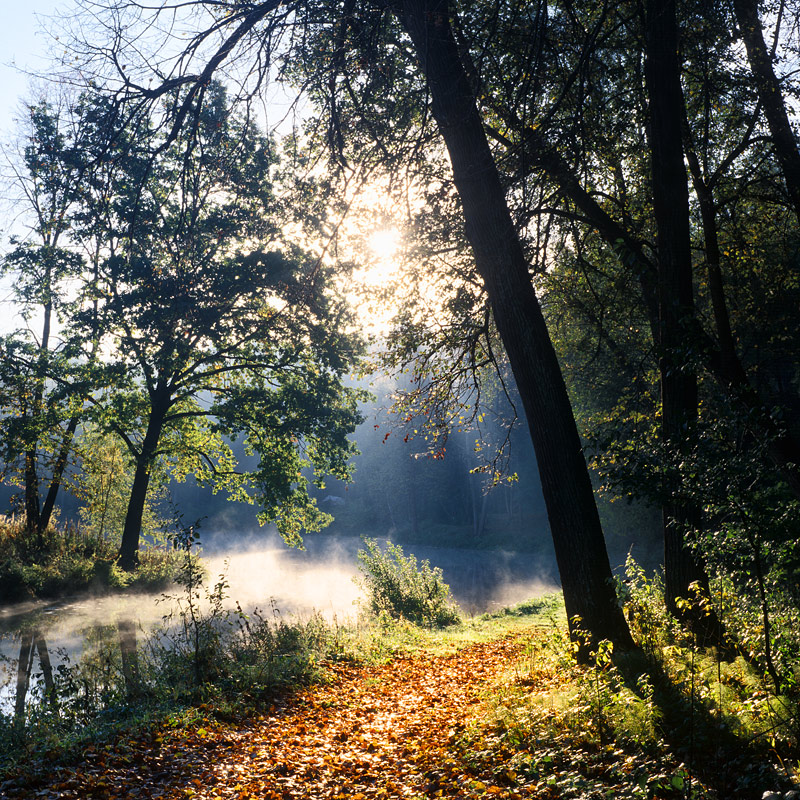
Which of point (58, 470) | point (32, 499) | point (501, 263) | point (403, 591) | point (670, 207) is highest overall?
point (670, 207)

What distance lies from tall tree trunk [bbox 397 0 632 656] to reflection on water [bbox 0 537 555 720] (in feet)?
16.8

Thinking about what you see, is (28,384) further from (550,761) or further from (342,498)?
(342,498)

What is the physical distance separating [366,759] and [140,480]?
15.9m

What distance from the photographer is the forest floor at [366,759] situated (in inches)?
140

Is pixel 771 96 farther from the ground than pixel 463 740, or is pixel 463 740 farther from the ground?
pixel 771 96

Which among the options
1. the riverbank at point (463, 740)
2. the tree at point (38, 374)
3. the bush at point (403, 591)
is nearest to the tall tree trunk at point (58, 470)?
the tree at point (38, 374)

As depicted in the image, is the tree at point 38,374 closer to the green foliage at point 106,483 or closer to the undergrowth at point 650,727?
the green foliage at point 106,483

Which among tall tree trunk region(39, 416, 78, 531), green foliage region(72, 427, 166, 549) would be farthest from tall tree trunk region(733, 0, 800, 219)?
green foliage region(72, 427, 166, 549)

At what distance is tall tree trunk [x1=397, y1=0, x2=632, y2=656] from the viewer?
557 centimetres

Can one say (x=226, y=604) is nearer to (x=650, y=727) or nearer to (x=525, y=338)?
(x=525, y=338)

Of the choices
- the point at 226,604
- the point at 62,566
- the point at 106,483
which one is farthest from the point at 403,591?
the point at 106,483

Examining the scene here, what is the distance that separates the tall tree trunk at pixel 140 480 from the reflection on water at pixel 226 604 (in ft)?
6.06

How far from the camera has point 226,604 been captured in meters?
16.8

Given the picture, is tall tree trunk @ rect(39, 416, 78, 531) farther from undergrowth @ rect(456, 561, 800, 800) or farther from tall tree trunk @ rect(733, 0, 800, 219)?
tall tree trunk @ rect(733, 0, 800, 219)
